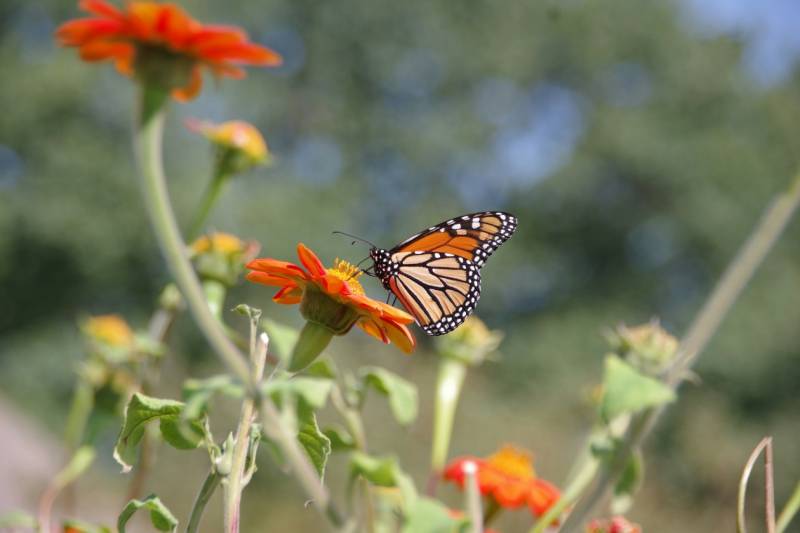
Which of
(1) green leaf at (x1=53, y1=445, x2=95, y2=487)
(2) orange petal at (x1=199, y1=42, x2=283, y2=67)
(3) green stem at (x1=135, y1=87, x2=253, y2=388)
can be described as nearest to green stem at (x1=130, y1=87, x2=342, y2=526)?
(3) green stem at (x1=135, y1=87, x2=253, y2=388)

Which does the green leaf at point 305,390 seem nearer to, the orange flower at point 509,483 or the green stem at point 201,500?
the green stem at point 201,500

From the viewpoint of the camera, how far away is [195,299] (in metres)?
0.57

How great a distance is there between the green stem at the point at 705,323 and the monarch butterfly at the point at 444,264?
0.70m

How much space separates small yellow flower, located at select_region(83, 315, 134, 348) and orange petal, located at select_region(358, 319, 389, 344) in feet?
2.02

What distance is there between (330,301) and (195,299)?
0.20 metres

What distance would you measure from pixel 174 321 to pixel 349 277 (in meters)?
0.28

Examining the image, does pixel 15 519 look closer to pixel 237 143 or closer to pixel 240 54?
pixel 240 54

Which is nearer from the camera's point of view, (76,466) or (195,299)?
(195,299)

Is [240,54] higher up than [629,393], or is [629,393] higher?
[240,54]

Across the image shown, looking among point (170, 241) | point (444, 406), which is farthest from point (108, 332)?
point (170, 241)

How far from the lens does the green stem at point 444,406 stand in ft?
3.34

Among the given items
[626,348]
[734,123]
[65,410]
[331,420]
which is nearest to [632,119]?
[734,123]

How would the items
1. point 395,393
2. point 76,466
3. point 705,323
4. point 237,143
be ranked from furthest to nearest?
point 237,143
point 76,466
point 395,393
point 705,323

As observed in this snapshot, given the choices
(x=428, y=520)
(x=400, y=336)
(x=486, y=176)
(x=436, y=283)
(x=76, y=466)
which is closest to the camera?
(x=428, y=520)
